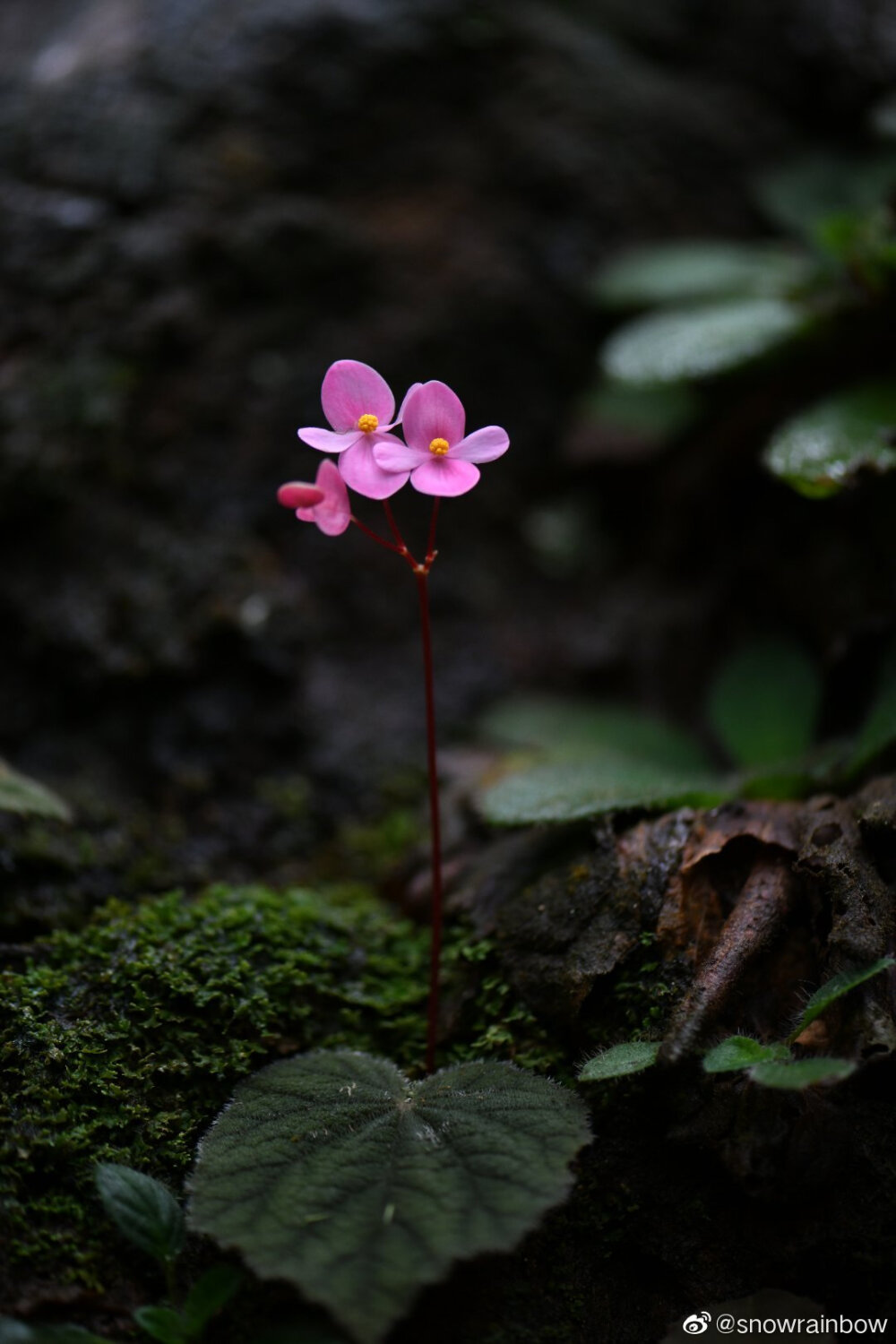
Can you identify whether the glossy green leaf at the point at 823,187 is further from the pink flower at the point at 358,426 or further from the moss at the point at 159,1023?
the moss at the point at 159,1023

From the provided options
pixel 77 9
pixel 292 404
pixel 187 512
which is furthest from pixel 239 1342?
pixel 77 9

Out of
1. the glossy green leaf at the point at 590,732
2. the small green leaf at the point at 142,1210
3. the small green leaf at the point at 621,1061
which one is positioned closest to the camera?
the small green leaf at the point at 142,1210

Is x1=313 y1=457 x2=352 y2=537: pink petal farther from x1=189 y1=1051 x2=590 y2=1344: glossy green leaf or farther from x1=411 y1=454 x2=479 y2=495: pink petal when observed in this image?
x1=189 y1=1051 x2=590 y2=1344: glossy green leaf

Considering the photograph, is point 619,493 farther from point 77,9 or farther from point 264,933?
point 77,9

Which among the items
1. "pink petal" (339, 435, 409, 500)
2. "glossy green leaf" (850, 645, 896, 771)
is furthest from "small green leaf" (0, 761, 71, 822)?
"glossy green leaf" (850, 645, 896, 771)

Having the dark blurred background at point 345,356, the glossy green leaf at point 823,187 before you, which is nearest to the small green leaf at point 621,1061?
the dark blurred background at point 345,356

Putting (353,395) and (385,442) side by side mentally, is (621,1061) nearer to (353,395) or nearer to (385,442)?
(385,442)

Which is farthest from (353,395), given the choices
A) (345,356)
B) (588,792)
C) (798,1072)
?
(345,356)
